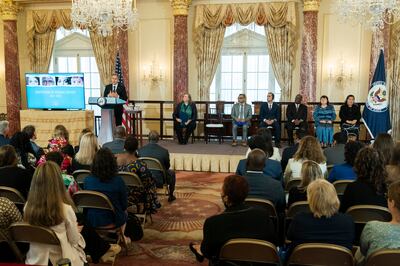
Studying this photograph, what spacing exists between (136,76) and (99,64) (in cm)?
114

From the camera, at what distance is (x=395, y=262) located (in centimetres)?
223

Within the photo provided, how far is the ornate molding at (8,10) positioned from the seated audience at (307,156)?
10375 millimetres

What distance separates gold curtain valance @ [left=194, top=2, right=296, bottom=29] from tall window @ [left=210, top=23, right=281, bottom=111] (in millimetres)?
412

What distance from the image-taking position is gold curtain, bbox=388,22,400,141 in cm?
950

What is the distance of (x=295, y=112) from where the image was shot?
9461 millimetres

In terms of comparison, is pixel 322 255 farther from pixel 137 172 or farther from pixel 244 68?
pixel 244 68

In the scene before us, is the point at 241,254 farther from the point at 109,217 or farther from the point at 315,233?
the point at 109,217

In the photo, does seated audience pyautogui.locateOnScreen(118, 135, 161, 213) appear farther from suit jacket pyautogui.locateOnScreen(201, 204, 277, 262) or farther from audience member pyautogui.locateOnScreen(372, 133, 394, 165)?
audience member pyautogui.locateOnScreen(372, 133, 394, 165)

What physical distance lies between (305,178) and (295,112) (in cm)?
623

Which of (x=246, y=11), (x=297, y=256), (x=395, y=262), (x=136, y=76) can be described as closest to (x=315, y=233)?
(x=297, y=256)

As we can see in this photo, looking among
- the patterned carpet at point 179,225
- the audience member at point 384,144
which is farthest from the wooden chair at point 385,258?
the audience member at point 384,144

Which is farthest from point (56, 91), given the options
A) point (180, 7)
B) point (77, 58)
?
point (180, 7)

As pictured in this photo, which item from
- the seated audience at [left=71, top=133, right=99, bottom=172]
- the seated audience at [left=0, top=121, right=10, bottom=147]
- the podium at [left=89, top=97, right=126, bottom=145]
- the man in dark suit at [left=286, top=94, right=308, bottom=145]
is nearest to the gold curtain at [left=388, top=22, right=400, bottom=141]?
the man in dark suit at [left=286, top=94, right=308, bottom=145]

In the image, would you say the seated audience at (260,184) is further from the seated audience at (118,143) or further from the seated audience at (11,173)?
the seated audience at (118,143)
